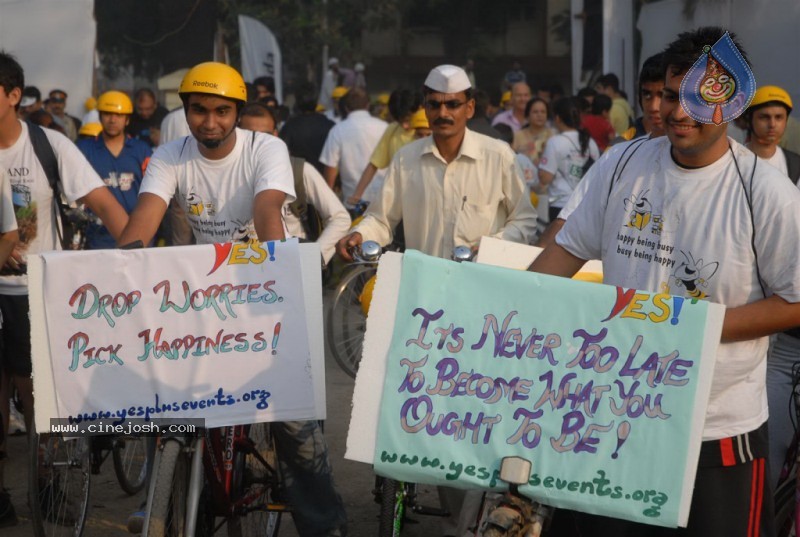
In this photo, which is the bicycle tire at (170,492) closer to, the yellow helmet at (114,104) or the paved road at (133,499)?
the paved road at (133,499)

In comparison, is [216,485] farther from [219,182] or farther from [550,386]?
[550,386]

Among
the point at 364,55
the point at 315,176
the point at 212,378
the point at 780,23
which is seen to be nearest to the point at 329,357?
the point at 315,176

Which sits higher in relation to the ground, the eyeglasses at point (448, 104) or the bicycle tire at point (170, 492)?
the eyeglasses at point (448, 104)

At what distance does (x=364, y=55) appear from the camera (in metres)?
37.9

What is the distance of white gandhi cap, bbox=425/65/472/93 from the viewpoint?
242 inches

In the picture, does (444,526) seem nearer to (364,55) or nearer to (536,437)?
(536,437)

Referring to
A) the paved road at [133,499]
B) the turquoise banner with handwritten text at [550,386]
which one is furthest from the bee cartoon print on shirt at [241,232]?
the turquoise banner with handwritten text at [550,386]

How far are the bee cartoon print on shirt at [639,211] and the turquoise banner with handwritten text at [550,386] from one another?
0.37 meters

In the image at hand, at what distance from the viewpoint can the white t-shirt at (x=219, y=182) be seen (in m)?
5.34

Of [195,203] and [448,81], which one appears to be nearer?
[195,203]

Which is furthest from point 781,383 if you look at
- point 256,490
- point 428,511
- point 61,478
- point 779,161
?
point 61,478

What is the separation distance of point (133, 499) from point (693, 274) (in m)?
4.08

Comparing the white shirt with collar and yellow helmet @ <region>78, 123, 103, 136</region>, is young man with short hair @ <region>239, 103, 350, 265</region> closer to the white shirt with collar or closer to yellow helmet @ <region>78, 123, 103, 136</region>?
the white shirt with collar

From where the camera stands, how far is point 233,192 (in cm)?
534
